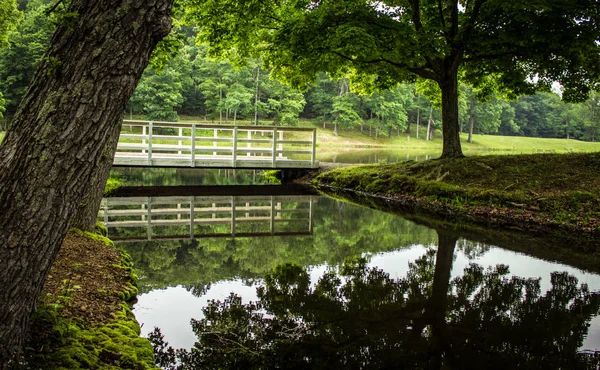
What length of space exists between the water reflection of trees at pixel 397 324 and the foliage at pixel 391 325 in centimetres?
1

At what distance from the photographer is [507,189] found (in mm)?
12367

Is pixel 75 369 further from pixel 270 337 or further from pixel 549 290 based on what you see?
pixel 549 290

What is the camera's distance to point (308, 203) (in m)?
14.5

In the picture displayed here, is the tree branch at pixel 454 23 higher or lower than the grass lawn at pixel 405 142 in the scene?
higher

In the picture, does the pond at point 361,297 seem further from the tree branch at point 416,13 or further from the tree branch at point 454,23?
the tree branch at point 416,13

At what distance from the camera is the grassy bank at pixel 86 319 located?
3.24 meters

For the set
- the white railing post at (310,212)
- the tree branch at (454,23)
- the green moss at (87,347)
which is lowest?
the white railing post at (310,212)

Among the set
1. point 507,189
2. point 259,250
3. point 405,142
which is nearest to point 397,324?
point 259,250

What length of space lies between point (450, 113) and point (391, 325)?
1164cm

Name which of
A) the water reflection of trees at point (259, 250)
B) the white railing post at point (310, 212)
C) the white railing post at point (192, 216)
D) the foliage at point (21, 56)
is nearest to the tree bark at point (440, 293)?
the water reflection of trees at point (259, 250)

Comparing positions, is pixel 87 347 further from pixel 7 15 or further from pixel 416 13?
pixel 7 15

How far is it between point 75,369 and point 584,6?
1429 cm

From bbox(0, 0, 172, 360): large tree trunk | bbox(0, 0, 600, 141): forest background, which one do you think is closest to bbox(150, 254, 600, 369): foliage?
bbox(0, 0, 172, 360): large tree trunk

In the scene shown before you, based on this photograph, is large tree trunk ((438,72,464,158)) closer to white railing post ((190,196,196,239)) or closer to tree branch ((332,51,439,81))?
tree branch ((332,51,439,81))
